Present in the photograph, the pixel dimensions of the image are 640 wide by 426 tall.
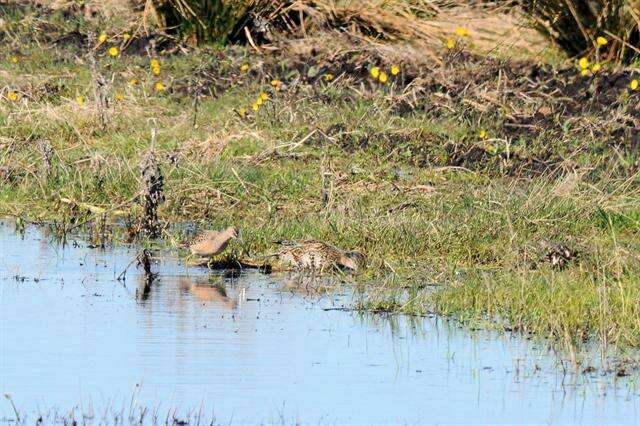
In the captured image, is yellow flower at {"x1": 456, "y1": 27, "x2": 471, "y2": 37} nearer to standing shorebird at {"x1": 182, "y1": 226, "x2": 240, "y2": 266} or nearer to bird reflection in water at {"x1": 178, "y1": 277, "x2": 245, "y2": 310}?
standing shorebird at {"x1": 182, "y1": 226, "x2": 240, "y2": 266}

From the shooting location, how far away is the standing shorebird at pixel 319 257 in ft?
33.4

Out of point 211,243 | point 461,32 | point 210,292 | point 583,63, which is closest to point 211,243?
point 211,243

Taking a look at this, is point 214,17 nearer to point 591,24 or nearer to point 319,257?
point 591,24

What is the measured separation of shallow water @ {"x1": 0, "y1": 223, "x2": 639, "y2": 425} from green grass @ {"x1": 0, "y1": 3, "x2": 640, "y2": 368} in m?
0.41

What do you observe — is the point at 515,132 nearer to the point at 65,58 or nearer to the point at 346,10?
the point at 346,10

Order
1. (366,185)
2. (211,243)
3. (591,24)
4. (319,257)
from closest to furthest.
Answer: (319,257) < (211,243) < (366,185) < (591,24)

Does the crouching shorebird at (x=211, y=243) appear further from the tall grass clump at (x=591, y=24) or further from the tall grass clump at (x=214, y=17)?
the tall grass clump at (x=214, y=17)

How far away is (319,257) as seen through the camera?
1021 centimetres

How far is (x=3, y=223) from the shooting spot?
40.3ft

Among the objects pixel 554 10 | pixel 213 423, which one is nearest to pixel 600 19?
pixel 554 10

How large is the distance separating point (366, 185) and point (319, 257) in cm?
303

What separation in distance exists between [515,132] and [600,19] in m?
2.71

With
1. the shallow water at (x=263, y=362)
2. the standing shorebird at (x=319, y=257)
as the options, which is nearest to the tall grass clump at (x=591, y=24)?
the standing shorebird at (x=319, y=257)

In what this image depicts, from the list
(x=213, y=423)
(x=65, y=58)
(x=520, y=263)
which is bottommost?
(x=213, y=423)
